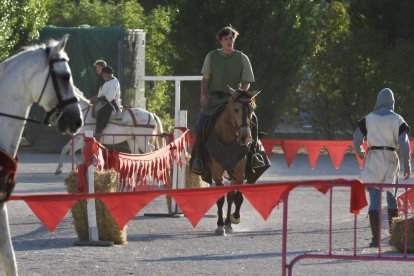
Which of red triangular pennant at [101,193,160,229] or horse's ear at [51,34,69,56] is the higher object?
horse's ear at [51,34,69,56]

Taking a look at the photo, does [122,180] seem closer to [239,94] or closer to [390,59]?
[239,94]

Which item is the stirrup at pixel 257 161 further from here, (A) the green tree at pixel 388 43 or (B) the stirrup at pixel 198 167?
(A) the green tree at pixel 388 43

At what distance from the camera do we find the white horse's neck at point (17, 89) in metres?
10.0

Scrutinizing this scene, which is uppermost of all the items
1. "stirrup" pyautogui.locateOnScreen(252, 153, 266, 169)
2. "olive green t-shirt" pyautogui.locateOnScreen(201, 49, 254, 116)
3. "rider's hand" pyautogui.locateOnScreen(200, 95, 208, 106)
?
"olive green t-shirt" pyautogui.locateOnScreen(201, 49, 254, 116)

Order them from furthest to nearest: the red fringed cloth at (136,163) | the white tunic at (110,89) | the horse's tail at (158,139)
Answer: the white tunic at (110,89), the horse's tail at (158,139), the red fringed cloth at (136,163)

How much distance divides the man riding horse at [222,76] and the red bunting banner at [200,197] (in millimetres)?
5606

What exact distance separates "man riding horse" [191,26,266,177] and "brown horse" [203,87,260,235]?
0.52ft

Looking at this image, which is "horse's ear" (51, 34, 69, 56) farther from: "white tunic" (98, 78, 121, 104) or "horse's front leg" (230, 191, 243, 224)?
"white tunic" (98, 78, 121, 104)

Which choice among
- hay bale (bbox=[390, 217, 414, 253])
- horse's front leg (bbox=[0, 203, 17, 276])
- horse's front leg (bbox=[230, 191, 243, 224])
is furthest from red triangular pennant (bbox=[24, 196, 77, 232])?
horse's front leg (bbox=[230, 191, 243, 224])

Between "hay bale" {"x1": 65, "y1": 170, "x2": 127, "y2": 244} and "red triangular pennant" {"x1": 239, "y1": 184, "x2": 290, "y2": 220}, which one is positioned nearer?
"red triangular pennant" {"x1": 239, "y1": 184, "x2": 290, "y2": 220}

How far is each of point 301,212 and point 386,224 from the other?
8.21 ft

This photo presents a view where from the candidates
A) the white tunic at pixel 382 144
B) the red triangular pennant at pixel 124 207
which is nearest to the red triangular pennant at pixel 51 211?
the red triangular pennant at pixel 124 207

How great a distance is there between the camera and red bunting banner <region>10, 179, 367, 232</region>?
10.4 meters

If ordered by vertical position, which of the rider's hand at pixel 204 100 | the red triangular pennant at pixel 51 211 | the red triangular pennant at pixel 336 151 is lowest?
the red triangular pennant at pixel 336 151
